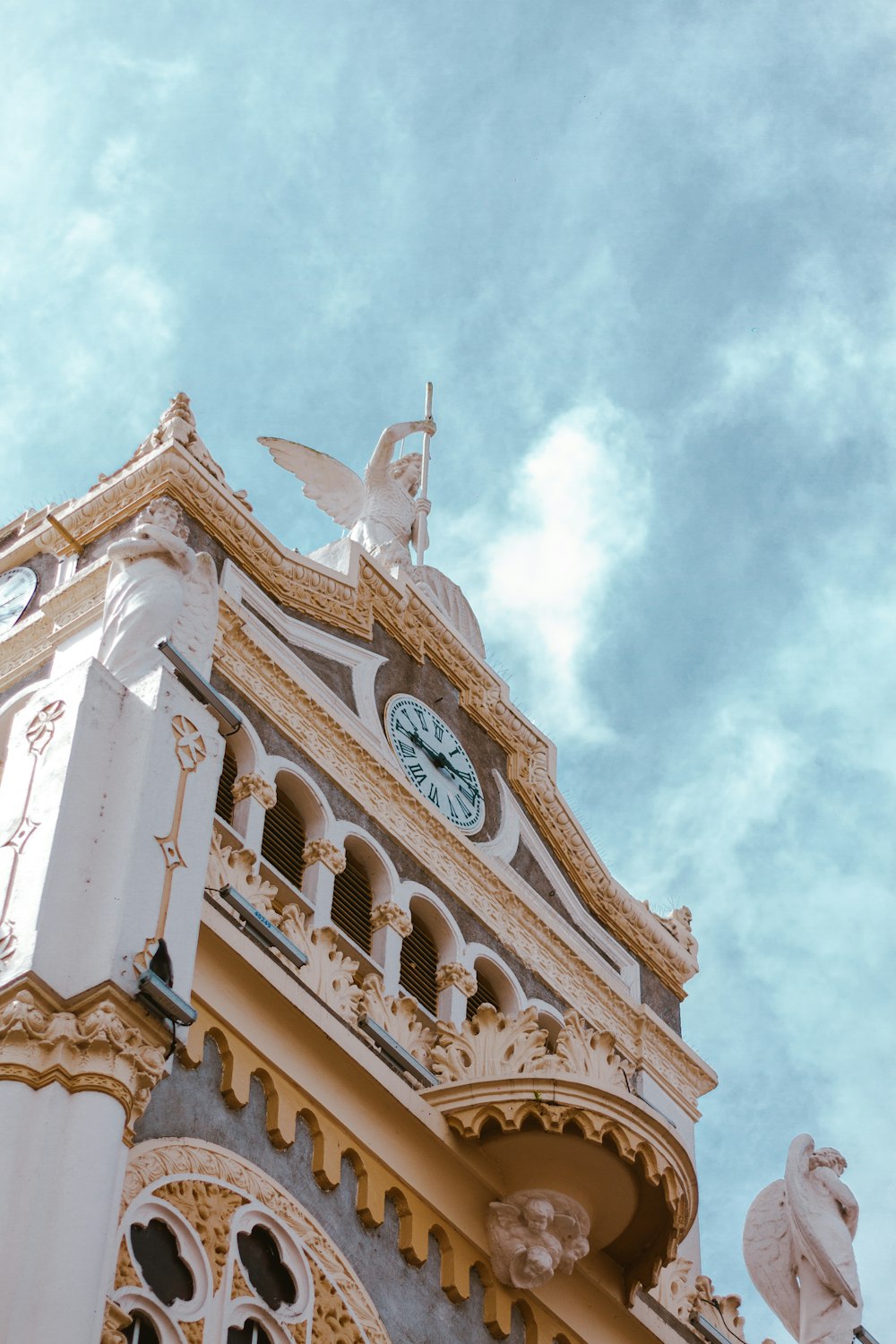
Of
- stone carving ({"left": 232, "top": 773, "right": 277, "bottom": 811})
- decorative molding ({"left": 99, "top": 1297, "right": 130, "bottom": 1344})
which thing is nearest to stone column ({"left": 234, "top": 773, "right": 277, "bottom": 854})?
stone carving ({"left": 232, "top": 773, "right": 277, "bottom": 811})

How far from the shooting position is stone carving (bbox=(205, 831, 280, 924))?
2157 cm

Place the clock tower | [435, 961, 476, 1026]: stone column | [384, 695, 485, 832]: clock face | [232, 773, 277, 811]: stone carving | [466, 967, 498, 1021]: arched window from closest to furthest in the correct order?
the clock tower
[232, 773, 277, 811]: stone carving
[435, 961, 476, 1026]: stone column
[466, 967, 498, 1021]: arched window
[384, 695, 485, 832]: clock face

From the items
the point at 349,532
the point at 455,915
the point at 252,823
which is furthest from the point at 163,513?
the point at 349,532

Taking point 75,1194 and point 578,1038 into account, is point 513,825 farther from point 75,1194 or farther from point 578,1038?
point 75,1194

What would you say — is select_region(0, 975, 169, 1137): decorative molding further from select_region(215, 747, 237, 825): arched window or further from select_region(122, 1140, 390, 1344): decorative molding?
select_region(215, 747, 237, 825): arched window

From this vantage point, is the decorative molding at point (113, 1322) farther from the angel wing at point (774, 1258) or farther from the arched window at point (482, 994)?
the arched window at point (482, 994)

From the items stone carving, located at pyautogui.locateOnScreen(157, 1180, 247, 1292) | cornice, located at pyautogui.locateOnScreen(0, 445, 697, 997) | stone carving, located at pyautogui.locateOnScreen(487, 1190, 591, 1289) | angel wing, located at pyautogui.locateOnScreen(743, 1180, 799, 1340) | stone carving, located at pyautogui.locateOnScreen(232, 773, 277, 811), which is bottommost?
stone carving, located at pyautogui.locateOnScreen(157, 1180, 247, 1292)

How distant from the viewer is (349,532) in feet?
107

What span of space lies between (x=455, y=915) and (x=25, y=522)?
6053 millimetres

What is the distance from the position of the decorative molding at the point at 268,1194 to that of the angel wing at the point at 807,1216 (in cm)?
517

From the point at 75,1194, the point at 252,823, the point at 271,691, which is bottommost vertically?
the point at 75,1194

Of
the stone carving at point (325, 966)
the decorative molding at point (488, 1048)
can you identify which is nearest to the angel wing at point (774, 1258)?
the decorative molding at point (488, 1048)

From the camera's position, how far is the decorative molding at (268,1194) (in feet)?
60.5

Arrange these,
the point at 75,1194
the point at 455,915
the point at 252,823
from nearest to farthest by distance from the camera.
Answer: the point at 75,1194 → the point at 252,823 → the point at 455,915
